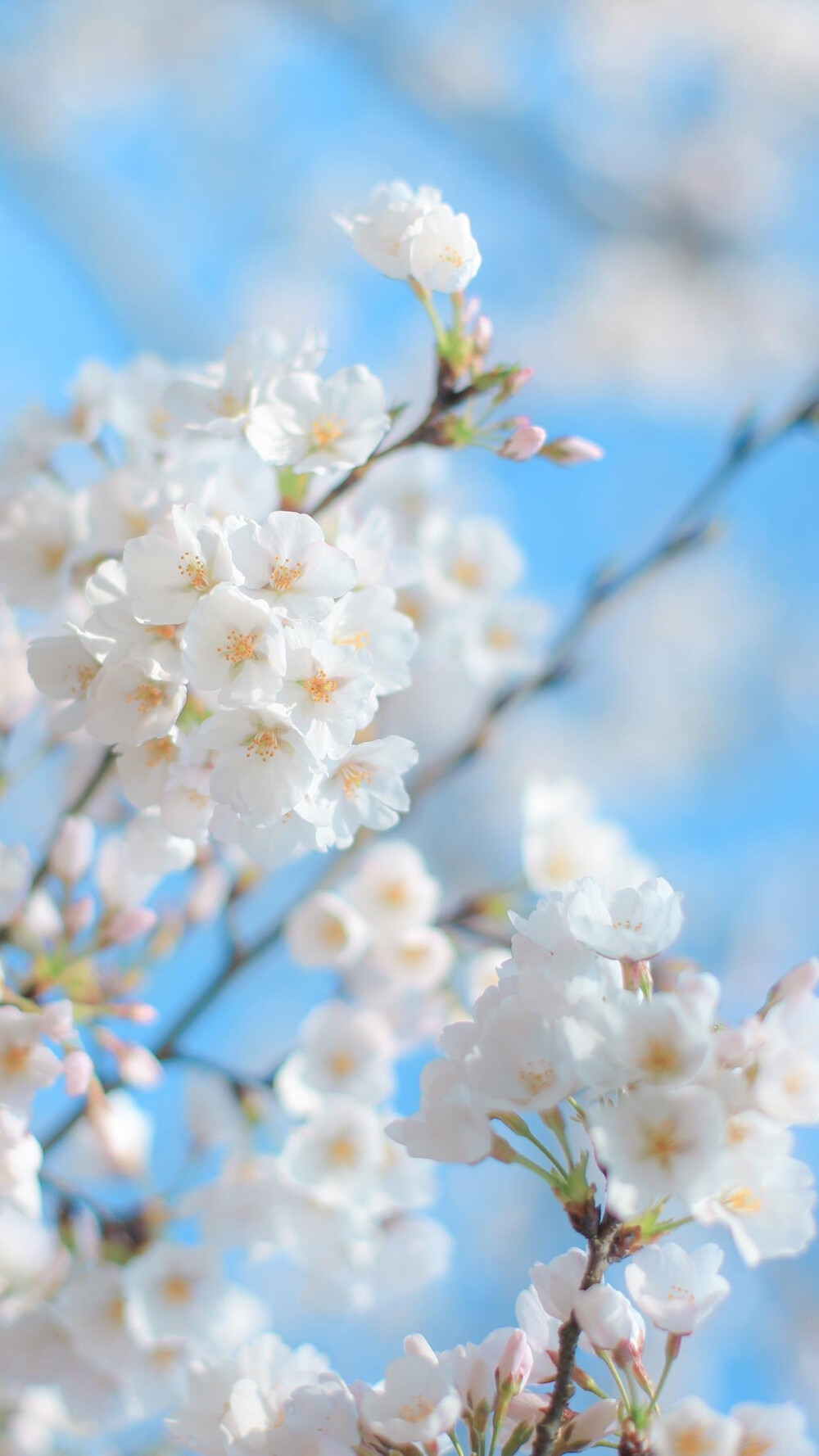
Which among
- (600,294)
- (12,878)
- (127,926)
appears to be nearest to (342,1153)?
(127,926)

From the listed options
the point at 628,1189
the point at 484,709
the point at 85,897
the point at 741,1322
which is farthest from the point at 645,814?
the point at 628,1189

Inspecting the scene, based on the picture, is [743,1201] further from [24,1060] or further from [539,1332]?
[24,1060]

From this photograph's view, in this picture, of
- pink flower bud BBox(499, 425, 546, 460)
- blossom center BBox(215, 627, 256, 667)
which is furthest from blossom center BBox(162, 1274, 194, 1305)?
pink flower bud BBox(499, 425, 546, 460)

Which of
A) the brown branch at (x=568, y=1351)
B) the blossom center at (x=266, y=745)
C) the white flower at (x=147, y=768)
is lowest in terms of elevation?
the brown branch at (x=568, y=1351)

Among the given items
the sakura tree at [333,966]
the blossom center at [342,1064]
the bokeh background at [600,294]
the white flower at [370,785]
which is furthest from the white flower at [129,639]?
Result: the bokeh background at [600,294]

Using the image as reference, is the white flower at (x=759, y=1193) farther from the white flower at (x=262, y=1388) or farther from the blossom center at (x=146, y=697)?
the blossom center at (x=146, y=697)

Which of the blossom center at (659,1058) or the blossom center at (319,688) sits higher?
the blossom center at (319,688)

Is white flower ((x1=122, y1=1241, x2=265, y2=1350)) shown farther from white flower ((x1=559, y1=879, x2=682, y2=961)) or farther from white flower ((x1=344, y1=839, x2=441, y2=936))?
white flower ((x1=559, y1=879, x2=682, y2=961))
